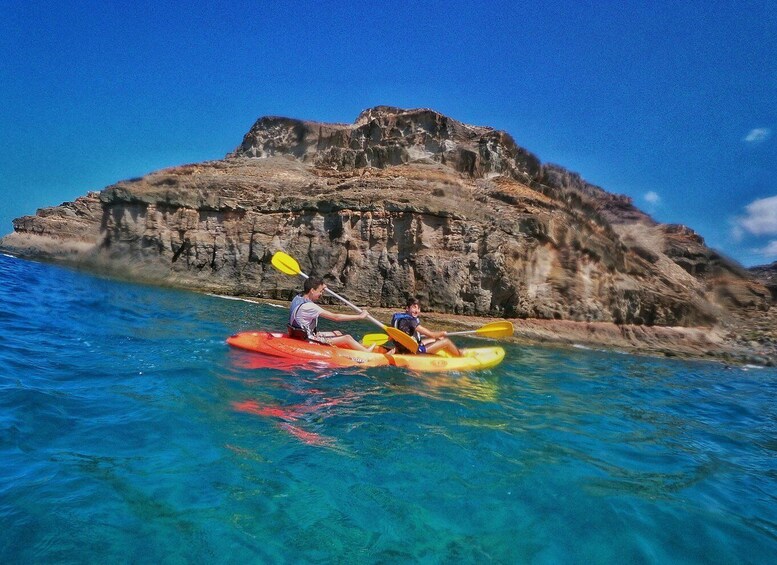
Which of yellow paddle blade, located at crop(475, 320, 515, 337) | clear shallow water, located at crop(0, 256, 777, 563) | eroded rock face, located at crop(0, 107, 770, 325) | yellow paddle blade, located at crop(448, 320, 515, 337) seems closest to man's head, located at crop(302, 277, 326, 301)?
clear shallow water, located at crop(0, 256, 777, 563)

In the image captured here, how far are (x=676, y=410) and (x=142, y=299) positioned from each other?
13.7 metres

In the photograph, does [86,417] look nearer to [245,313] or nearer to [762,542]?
[762,542]

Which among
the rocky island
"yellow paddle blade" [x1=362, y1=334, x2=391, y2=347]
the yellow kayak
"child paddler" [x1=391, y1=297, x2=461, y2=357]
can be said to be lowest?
the yellow kayak

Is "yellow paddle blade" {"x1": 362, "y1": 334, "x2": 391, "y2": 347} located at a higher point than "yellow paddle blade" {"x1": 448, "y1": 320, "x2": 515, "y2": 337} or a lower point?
lower

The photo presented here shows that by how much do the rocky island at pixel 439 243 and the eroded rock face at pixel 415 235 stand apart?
0.20ft

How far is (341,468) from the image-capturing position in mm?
3326

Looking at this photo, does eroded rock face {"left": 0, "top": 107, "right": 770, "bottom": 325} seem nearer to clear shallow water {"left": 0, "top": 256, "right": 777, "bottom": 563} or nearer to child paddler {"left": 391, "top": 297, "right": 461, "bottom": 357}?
child paddler {"left": 391, "top": 297, "right": 461, "bottom": 357}

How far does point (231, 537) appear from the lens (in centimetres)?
240

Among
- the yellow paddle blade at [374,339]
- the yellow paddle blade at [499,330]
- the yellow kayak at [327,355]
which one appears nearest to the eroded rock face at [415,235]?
the yellow paddle blade at [499,330]

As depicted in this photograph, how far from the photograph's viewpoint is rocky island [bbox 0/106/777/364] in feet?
57.2

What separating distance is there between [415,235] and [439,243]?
1001 mm

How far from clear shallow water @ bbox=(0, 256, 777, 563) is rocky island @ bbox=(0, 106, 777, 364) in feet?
36.0

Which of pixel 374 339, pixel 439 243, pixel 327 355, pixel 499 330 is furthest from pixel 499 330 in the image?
pixel 439 243

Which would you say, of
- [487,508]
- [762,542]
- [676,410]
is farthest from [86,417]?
[676,410]
